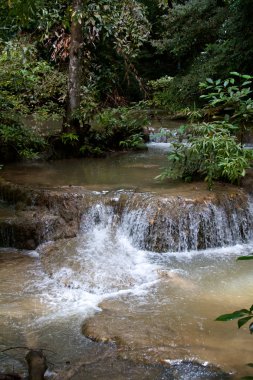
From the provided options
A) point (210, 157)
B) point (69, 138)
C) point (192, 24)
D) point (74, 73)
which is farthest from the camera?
point (192, 24)

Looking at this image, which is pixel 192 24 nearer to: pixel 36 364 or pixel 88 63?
pixel 88 63

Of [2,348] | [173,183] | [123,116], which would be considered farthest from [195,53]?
[2,348]

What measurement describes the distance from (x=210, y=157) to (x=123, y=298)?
3246 millimetres

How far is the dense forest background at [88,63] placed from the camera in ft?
28.2

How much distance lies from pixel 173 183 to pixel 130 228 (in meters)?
1.35

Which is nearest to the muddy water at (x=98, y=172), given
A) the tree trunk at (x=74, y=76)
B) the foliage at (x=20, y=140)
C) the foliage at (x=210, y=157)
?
the foliage at (x=20, y=140)

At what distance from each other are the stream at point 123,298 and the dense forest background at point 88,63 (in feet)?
5.83

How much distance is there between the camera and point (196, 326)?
4430 mm

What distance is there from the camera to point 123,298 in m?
5.18

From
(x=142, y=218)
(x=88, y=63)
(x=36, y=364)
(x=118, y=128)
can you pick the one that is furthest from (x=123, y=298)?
(x=88, y=63)

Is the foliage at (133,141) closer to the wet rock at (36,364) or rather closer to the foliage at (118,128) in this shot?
the foliage at (118,128)

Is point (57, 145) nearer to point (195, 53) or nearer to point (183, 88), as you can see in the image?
point (183, 88)

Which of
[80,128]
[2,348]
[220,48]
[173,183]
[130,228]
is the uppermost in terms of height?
[220,48]

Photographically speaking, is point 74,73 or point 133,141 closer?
point 74,73
